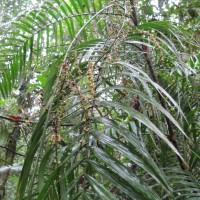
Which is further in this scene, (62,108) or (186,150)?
(186,150)

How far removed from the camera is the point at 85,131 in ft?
1.67

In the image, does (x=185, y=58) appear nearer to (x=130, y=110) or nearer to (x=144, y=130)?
(x=144, y=130)

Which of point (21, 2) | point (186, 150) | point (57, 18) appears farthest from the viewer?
point (21, 2)

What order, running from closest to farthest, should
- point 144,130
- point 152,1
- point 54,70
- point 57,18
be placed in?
point 54,70, point 144,130, point 57,18, point 152,1

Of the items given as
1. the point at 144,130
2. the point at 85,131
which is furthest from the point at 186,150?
the point at 85,131

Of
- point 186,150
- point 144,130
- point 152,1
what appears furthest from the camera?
point 152,1

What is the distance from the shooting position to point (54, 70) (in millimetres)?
679

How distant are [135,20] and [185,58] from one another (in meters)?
0.19

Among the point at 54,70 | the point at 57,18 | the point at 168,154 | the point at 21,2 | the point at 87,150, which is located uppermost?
the point at 21,2

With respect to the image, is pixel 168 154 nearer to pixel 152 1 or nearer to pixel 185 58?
pixel 185 58

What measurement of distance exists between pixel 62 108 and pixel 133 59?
1.81 ft

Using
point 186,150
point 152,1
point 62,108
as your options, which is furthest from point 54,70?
point 152,1

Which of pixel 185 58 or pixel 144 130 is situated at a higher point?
pixel 185 58

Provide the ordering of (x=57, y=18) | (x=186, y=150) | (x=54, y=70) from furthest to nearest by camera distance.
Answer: (x=57, y=18)
(x=186, y=150)
(x=54, y=70)
